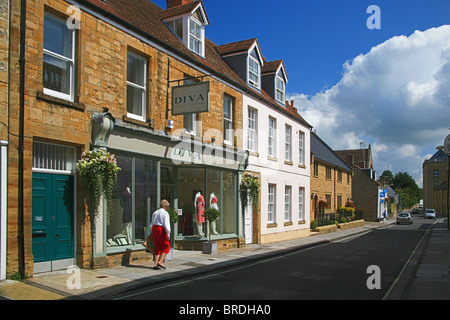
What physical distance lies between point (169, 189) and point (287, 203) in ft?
33.0

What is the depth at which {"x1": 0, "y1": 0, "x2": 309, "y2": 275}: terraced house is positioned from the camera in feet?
28.3

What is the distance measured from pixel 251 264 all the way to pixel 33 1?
9.13 meters

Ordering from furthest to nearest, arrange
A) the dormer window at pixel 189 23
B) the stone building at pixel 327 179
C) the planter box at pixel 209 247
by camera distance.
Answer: the stone building at pixel 327 179
the dormer window at pixel 189 23
the planter box at pixel 209 247

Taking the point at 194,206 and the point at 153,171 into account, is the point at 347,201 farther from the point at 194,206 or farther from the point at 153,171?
the point at 153,171

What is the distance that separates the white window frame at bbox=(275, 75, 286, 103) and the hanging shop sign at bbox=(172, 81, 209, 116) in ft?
34.7

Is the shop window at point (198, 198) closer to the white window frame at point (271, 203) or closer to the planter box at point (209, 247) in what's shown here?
the planter box at point (209, 247)

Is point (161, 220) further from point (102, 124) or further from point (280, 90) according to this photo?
point (280, 90)

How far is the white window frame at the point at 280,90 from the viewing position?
22833mm

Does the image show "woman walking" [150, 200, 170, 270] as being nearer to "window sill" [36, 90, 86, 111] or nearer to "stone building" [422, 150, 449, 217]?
"window sill" [36, 90, 86, 111]

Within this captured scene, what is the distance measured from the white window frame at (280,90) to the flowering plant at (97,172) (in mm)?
14217

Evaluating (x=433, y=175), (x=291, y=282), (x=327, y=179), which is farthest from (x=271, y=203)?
(x=433, y=175)

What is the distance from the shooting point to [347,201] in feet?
143

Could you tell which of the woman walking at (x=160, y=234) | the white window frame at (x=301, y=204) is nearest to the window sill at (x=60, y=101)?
the woman walking at (x=160, y=234)
